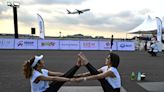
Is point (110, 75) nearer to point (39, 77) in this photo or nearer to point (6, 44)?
point (39, 77)

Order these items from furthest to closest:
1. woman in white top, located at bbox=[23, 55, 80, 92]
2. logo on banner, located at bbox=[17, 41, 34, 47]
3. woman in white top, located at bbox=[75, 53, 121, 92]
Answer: logo on banner, located at bbox=[17, 41, 34, 47] < woman in white top, located at bbox=[75, 53, 121, 92] < woman in white top, located at bbox=[23, 55, 80, 92]

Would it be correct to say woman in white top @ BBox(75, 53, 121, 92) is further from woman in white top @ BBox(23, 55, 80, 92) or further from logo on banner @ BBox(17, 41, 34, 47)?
logo on banner @ BBox(17, 41, 34, 47)

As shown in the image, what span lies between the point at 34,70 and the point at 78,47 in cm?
3318

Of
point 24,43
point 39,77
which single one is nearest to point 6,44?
point 24,43

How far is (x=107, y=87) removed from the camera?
6.20 meters

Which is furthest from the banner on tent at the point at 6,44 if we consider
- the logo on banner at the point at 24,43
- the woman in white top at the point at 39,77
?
the woman in white top at the point at 39,77

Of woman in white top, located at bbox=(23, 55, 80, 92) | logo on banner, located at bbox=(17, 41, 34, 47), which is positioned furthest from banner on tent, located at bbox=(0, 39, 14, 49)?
woman in white top, located at bbox=(23, 55, 80, 92)

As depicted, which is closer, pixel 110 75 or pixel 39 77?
pixel 39 77

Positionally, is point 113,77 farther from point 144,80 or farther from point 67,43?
point 67,43

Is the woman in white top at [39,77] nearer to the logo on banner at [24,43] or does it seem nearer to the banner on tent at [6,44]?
the logo on banner at [24,43]

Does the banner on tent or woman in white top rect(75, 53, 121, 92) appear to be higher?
woman in white top rect(75, 53, 121, 92)

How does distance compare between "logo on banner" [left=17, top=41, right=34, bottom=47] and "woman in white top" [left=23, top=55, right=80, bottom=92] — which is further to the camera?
"logo on banner" [left=17, top=41, right=34, bottom=47]

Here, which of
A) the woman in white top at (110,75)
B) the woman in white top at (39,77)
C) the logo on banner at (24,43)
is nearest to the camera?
the woman in white top at (39,77)

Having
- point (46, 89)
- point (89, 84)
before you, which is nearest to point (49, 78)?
point (46, 89)
